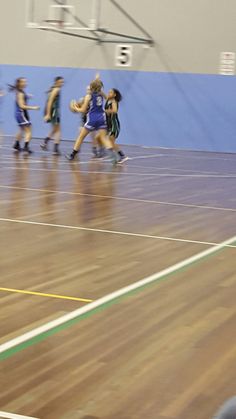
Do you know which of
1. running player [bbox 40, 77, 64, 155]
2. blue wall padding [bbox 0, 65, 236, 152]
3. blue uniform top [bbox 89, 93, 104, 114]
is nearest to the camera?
blue uniform top [bbox 89, 93, 104, 114]

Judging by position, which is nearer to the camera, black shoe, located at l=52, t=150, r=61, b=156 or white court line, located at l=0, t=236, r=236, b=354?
white court line, located at l=0, t=236, r=236, b=354

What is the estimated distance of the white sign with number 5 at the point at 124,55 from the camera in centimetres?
1995

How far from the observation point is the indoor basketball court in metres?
3.18

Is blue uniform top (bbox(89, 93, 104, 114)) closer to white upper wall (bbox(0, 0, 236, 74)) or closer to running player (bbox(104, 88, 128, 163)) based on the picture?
running player (bbox(104, 88, 128, 163))

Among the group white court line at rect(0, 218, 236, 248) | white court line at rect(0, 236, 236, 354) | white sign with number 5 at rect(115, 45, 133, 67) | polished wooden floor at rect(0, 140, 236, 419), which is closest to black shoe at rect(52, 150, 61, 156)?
white sign with number 5 at rect(115, 45, 133, 67)

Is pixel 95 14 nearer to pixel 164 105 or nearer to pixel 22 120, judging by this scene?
pixel 164 105

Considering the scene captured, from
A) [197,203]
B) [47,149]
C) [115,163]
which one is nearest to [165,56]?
[47,149]

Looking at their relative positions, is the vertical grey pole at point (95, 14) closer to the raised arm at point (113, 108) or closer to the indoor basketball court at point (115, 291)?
the raised arm at point (113, 108)

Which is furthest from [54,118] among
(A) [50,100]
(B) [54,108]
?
(A) [50,100]

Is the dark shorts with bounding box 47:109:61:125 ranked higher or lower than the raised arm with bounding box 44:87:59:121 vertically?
lower

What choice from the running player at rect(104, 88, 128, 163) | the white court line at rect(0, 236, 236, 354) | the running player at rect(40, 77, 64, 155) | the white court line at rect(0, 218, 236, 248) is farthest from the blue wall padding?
the white court line at rect(0, 236, 236, 354)

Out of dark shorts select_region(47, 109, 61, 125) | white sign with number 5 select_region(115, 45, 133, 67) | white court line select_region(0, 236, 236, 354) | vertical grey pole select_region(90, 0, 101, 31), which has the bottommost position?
dark shorts select_region(47, 109, 61, 125)

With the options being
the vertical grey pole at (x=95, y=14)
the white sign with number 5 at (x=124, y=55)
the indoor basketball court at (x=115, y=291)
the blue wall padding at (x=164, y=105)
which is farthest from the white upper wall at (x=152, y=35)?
the indoor basketball court at (x=115, y=291)

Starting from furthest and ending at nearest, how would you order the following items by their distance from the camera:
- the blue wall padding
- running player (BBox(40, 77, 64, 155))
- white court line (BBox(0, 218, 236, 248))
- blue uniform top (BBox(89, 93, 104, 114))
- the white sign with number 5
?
the white sign with number 5 → the blue wall padding → running player (BBox(40, 77, 64, 155)) → blue uniform top (BBox(89, 93, 104, 114)) → white court line (BBox(0, 218, 236, 248))
